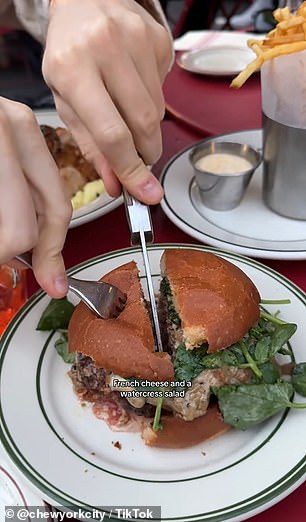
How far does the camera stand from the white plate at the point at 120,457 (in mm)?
908

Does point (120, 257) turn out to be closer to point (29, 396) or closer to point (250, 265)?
point (250, 265)

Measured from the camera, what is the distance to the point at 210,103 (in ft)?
7.00

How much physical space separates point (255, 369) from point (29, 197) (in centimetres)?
49

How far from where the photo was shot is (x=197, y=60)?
2.36 m

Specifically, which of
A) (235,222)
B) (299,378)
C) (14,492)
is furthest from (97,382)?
(235,222)

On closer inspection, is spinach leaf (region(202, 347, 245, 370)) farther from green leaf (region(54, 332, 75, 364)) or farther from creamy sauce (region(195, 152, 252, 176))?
creamy sauce (region(195, 152, 252, 176))

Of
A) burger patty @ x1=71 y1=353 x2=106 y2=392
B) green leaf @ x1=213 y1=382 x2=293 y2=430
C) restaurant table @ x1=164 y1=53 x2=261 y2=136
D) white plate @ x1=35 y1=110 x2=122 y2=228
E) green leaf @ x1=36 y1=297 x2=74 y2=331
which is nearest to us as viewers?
green leaf @ x1=213 y1=382 x2=293 y2=430

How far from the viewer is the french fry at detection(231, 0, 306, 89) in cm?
139

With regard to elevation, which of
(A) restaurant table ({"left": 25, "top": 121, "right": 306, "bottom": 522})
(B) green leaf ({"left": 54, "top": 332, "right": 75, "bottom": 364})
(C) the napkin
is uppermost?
(C) the napkin

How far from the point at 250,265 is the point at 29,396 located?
1.85 ft

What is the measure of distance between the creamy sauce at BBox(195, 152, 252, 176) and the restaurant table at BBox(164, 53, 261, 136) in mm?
214

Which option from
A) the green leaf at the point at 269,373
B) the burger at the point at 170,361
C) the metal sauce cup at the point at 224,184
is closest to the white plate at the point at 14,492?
the burger at the point at 170,361

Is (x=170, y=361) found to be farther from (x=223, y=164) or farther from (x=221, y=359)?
(x=223, y=164)

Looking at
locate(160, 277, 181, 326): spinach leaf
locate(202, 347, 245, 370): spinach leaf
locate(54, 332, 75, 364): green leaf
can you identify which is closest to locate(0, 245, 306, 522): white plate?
locate(54, 332, 75, 364): green leaf
